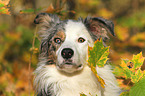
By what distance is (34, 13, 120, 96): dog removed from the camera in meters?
2.96

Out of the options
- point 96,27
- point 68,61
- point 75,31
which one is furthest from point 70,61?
point 96,27

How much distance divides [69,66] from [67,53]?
0.23 metres

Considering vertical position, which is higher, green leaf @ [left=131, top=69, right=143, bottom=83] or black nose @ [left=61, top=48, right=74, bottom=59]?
black nose @ [left=61, top=48, right=74, bottom=59]

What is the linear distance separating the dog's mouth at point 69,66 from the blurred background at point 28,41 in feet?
2.48

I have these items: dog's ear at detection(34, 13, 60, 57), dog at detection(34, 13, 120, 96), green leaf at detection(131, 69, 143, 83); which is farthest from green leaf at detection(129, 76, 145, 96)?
dog's ear at detection(34, 13, 60, 57)

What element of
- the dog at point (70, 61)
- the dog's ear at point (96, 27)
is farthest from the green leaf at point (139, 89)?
the dog's ear at point (96, 27)

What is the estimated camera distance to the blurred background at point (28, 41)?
3823mm

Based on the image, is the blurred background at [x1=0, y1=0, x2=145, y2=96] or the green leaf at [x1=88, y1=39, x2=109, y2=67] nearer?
the green leaf at [x1=88, y1=39, x2=109, y2=67]

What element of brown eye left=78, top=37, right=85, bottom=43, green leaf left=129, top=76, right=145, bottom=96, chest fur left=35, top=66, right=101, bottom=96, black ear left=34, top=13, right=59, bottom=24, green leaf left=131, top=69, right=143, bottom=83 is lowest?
chest fur left=35, top=66, right=101, bottom=96

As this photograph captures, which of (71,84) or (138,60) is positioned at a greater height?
(138,60)

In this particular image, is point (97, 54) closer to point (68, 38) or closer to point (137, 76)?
point (137, 76)

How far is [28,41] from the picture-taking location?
753cm

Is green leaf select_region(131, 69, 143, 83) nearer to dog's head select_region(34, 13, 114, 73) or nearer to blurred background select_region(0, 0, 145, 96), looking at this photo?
dog's head select_region(34, 13, 114, 73)

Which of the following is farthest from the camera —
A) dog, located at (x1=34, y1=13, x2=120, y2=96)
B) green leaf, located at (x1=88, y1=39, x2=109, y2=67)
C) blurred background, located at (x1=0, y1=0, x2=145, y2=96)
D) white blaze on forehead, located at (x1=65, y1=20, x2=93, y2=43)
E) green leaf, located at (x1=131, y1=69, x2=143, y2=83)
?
blurred background, located at (x1=0, y1=0, x2=145, y2=96)
